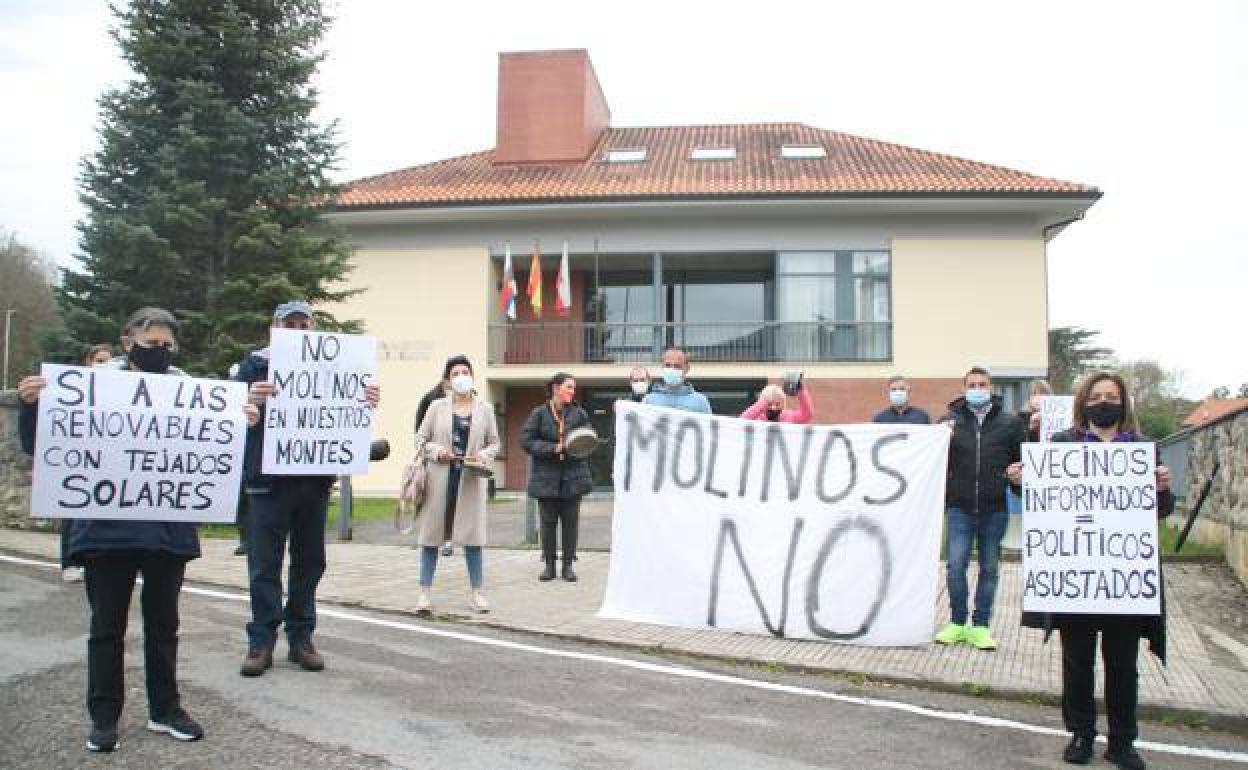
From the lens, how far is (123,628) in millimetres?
4211

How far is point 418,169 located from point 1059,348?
1486 inches

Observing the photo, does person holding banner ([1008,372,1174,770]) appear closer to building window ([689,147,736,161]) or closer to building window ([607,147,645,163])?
building window ([689,147,736,161])

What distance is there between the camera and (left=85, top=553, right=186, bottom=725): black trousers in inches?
161

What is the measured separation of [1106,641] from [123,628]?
4.81 meters

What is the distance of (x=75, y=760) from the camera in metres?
3.89

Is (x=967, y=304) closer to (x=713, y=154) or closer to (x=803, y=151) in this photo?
(x=803, y=151)

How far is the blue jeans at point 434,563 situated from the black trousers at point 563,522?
65.0 inches

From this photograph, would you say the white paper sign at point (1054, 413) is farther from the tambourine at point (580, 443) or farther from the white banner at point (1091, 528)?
the white banner at point (1091, 528)

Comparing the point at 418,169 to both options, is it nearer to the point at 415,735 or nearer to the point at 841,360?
the point at 841,360

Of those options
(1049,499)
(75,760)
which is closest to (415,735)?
(75,760)

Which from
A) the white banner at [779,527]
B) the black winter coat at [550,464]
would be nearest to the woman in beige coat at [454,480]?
the white banner at [779,527]

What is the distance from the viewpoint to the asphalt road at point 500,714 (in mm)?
4145

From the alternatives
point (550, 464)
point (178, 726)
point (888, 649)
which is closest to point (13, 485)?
point (550, 464)

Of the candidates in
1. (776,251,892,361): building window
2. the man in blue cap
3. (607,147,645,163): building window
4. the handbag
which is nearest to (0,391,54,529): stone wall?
the handbag
